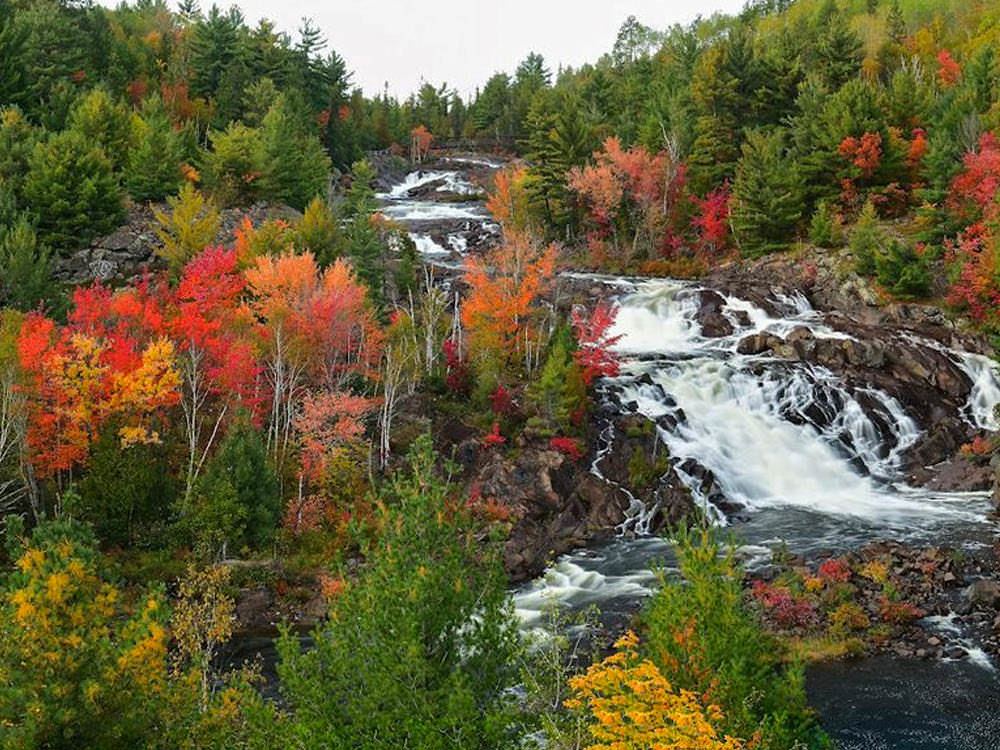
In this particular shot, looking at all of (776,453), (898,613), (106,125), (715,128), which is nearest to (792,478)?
(776,453)

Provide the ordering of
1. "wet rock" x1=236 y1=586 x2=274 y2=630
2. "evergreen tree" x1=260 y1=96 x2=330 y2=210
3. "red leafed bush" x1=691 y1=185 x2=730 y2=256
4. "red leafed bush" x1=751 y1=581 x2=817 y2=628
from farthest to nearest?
"red leafed bush" x1=691 y1=185 x2=730 y2=256 < "evergreen tree" x1=260 y1=96 x2=330 y2=210 < "wet rock" x1=236 y1=586 x2=274 y2=630 < "red leafed bush" x1=751 y1=581 x2=817 y2=628

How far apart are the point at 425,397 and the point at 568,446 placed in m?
8.48

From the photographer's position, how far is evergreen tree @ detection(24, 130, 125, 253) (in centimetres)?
4931

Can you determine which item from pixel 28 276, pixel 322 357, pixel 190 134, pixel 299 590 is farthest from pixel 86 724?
pixel 190 134

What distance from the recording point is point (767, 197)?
6175 cm

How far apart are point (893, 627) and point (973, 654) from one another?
2.26 m

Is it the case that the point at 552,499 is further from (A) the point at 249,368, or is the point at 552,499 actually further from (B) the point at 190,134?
(B) the point at 190,134

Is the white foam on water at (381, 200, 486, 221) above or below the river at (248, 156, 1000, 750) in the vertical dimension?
above

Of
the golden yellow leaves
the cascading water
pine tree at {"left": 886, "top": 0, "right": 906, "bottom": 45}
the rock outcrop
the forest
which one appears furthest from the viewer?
pine tree at {"left": 886, "top": 0, "right": 906, "bottom": 45}

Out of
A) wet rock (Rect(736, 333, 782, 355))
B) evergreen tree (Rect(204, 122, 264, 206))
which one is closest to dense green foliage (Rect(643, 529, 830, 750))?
wet rock (Rect(736, 333, 782, 355))

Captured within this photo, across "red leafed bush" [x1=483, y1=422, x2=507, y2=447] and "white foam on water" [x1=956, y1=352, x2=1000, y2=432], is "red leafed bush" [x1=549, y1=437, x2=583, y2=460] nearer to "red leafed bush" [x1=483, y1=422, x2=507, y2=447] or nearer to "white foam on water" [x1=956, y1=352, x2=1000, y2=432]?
"red leafed bush" [x1=483, y1=422, x2=507, y2=447]

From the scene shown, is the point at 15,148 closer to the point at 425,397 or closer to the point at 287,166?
the point at 287,166

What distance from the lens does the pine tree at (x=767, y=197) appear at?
202 feet

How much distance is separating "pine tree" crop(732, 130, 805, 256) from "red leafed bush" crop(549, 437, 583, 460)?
108ft
